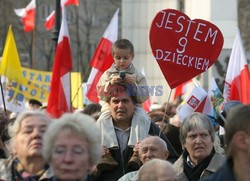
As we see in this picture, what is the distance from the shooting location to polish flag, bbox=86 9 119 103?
43.9 feet

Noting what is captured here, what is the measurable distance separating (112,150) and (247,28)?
4258 centimetres

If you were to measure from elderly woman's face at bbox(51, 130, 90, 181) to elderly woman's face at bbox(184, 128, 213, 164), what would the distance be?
8.50 ft

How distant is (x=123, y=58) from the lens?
9.36 metres

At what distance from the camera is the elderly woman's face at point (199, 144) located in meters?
8.23

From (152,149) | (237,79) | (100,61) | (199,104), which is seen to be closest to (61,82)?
(199,104)

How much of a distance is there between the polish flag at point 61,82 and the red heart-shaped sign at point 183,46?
6.47 ft

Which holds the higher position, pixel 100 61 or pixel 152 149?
pixel 100 61

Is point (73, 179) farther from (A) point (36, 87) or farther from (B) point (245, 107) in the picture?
(A) point (36, 87)

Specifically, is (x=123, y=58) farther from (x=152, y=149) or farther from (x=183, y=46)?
(x=152, y=149)

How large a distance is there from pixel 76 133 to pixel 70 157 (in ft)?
0.63

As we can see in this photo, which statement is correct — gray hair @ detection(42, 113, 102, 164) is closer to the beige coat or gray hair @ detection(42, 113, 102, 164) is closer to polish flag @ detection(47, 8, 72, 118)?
the beige coat

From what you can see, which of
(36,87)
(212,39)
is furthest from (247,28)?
(212,39)

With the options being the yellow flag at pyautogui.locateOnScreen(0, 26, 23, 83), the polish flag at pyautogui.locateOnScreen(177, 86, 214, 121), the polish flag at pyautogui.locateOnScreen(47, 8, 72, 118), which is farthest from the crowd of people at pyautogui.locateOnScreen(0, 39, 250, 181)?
the yellow flag at pyautogui.locateOnScreen(0, 26, 23, 83)

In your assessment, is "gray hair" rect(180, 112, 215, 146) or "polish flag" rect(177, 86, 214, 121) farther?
"polish flag" rect(177, 86, 214, 121)
